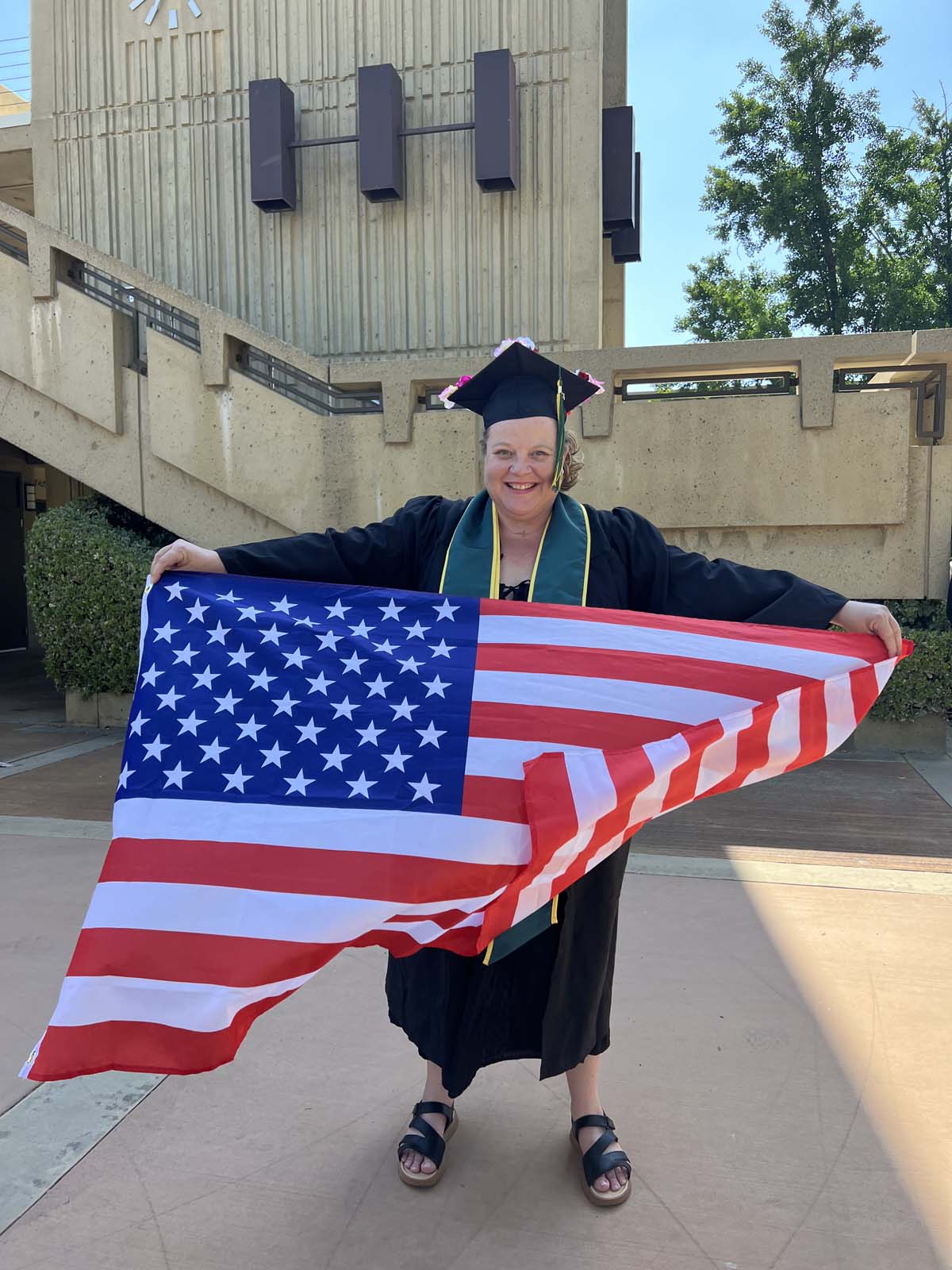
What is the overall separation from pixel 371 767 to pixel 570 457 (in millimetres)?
1014

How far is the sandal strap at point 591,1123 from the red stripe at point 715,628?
1274 millimetres

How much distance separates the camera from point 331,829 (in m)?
2.32

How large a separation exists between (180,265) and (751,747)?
10176 millimetres

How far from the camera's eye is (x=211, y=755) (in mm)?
2479

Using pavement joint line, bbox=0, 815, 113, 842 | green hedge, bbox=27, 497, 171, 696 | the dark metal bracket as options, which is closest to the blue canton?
pavement joint line, bbox=0, 815, 113, 842

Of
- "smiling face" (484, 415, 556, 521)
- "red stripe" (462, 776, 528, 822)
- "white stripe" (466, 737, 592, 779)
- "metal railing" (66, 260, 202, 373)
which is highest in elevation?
"metal railing" (66, 260, 202, 373)

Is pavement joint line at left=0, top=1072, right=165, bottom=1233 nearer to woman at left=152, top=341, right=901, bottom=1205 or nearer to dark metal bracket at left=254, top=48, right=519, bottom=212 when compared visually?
woman at left=152, top=341, right=901, bottom=1205

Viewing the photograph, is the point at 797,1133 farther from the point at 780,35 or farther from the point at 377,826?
the point at 780,35

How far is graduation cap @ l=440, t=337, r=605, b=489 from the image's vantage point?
8.46ft

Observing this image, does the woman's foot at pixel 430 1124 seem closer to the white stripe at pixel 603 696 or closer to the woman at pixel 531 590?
the woman at pixel 531 590

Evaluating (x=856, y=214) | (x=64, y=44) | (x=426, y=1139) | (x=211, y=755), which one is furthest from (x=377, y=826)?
(x=856, y=214)

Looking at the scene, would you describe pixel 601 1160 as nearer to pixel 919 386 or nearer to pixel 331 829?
pixel 331 829

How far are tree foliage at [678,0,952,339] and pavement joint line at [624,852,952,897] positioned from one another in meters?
19.0

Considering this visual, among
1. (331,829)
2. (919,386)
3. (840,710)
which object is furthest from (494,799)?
(919,386)
